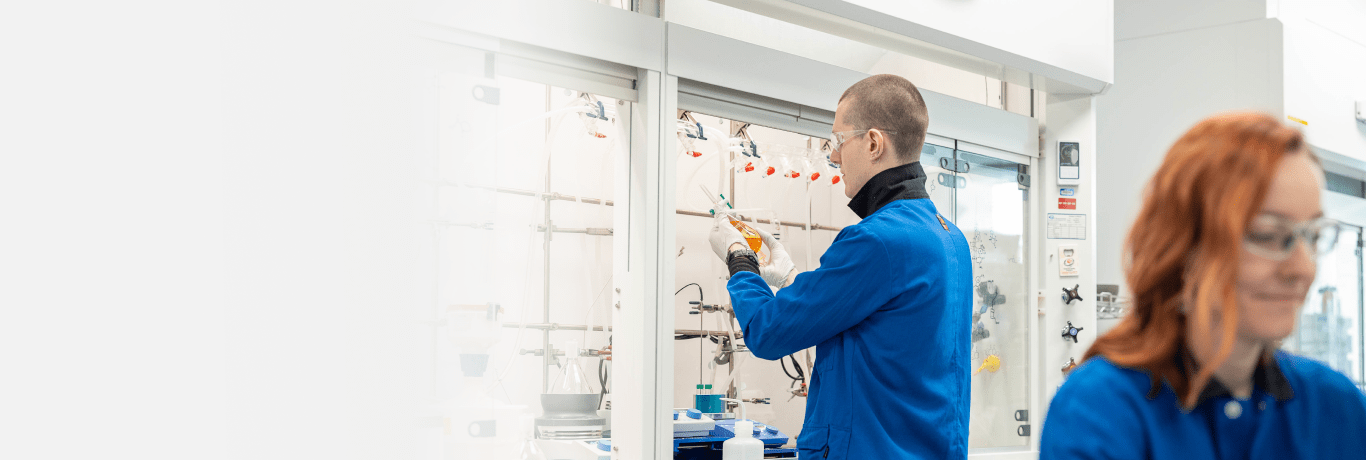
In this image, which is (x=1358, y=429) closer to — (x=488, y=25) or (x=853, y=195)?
(x=853, y=195)

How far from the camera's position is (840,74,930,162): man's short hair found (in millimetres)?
1658

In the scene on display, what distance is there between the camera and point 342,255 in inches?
32.9

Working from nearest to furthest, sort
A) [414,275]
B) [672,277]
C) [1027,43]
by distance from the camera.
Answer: [414,275], [672,277], [1027,43]

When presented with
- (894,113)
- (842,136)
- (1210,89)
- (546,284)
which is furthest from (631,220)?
(1210,89)

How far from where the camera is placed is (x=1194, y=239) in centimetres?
73

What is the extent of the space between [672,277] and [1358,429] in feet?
4.27

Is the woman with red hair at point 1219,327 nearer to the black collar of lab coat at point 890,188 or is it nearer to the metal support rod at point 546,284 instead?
the black collar of lab coat at point 890,188

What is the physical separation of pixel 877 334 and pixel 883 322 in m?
0.02

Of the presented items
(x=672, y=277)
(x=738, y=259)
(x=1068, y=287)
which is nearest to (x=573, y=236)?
(x=672, y=277)

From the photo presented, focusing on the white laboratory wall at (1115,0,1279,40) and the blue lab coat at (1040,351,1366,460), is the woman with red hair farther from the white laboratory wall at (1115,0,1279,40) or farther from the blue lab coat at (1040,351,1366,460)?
the white laboratory wall at (1115,0,1279,40)

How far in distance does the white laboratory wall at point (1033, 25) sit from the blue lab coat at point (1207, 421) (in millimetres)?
1377

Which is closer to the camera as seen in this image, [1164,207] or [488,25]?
[1164,207]

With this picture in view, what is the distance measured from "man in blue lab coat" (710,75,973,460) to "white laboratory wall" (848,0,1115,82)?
58 cm

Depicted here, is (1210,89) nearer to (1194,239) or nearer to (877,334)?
(877,334)
